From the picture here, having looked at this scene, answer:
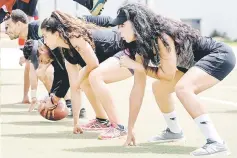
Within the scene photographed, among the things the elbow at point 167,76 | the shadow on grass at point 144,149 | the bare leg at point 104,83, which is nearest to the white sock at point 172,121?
the shadow on grass at point 144,149

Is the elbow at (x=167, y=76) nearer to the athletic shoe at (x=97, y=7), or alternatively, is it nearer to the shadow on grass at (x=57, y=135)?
the shadow on grass at (x=57, y=135)

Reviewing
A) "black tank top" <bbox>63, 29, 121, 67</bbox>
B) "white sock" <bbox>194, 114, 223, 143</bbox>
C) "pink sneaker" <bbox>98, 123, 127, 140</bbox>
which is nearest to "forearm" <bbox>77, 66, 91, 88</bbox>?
"black tank top" <bbox>63, 29, 121, 67</bbox>

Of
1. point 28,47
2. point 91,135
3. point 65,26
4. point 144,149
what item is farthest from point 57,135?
point 28,47

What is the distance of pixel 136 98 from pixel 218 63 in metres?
0.80

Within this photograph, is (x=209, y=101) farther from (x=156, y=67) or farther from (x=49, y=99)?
(x=156, y=67)

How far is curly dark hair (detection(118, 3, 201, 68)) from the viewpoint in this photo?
649cm

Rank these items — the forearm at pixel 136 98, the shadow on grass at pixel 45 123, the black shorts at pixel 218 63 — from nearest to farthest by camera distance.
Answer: the black shorts at pixel 218 63 < the forearm at pixel 136 98 < the shadow on grass at pixel 45 123

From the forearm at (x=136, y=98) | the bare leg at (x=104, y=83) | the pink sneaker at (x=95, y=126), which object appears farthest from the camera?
the pink sneaker at (x=95, y=126)

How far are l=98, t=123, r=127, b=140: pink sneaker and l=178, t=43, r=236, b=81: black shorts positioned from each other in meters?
1.34

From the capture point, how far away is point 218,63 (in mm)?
6672

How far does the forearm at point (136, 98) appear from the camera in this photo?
22.7ft

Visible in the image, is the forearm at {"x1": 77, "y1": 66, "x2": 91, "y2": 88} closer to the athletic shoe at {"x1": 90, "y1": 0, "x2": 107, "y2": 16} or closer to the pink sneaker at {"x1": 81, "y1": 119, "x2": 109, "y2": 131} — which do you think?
the pink sneaker at {"x1": 81, "y1": 119, "x2": 109, "y2": 131}

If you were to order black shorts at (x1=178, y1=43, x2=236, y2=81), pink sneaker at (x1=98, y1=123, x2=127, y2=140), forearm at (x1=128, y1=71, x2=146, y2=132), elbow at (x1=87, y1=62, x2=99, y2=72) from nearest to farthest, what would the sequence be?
black shorts at (x1=178, y1=43, x2=236, y2=81)
forearm at (x1=128, y1=71, x2=146, y2=132)
pink sneaker at (x1=98, y1=123, x2=127, y2=140)
elbow at (x1=87, y1=62, x2=99, y2=72)

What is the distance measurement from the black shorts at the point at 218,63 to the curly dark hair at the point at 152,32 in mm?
152
